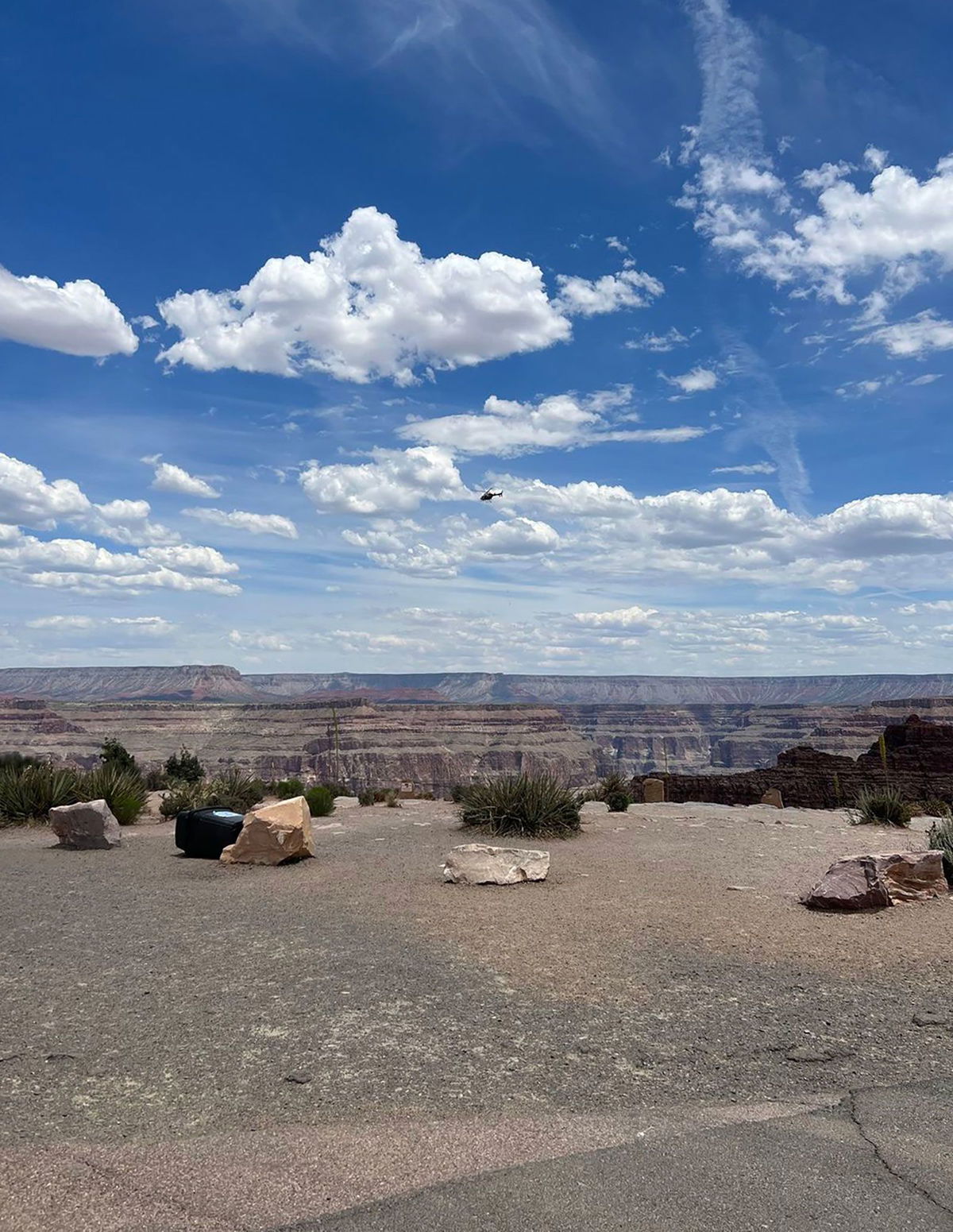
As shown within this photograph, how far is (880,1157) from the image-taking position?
4141 mm

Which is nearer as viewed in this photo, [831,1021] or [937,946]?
[831,1021]

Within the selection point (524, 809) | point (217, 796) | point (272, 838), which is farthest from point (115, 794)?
point (524, 809)

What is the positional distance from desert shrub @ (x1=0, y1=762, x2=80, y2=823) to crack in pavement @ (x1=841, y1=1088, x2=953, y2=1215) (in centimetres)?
1717

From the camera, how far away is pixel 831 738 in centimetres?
12975

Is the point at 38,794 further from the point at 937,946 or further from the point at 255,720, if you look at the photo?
the point at 255,720

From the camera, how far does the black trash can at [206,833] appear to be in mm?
A: 14719

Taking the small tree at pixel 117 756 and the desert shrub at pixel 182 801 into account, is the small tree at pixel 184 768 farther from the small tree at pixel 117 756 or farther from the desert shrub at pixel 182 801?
the desert shrub at pixel 182 801

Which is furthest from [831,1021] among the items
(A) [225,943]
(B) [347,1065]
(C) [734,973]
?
(A) [225,943]

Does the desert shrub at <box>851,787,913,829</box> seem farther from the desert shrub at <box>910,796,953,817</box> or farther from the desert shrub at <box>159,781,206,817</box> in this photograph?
the desert shrub at <box>159,781,206,817</box>

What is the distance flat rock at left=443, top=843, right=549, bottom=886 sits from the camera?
37.5 feet

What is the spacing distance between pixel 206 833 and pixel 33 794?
6893 mm

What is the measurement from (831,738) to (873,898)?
12998 centimetres

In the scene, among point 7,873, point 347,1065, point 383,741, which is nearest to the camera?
point 347,1065

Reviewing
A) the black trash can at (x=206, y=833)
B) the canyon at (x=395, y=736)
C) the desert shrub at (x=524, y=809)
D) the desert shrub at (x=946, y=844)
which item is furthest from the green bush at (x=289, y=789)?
the canyon at (x=395, y=736)
